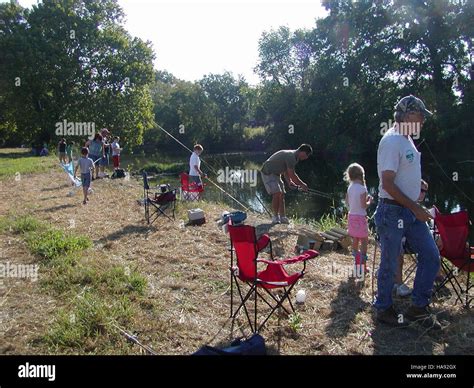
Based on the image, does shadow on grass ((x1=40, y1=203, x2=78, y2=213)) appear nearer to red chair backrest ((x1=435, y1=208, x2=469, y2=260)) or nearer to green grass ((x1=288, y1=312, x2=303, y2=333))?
green grass ((x1=288, y1=312, x2=303, y2=333))

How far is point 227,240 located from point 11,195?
750 centimetres

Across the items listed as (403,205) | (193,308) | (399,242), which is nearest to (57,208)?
(193,308)

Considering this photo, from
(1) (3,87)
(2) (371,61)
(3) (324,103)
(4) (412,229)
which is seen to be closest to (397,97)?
(2) (371,61)

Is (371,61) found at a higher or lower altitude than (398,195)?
higher

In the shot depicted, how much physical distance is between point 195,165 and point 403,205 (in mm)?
8020

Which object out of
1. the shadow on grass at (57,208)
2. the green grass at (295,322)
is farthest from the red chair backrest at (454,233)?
the shadow on grass at (57,208)

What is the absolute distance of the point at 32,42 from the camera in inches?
1132

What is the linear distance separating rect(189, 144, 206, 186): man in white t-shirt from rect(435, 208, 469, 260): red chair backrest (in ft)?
23.8

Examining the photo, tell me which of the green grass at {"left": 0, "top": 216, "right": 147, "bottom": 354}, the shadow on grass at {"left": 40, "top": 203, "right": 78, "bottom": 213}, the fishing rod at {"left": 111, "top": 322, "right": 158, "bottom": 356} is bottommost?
the fishing rod at {"left": 111, "top": 322, "right": 158, "bottom": 356}

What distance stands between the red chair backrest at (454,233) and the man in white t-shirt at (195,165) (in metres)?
7.24

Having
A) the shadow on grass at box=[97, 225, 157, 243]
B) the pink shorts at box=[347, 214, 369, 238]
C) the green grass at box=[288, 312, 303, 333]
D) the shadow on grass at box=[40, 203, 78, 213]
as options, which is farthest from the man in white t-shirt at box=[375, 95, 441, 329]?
the shadow on grass at box=[40, 203, 78, 213]

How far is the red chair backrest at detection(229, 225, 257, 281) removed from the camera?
12.9 feet

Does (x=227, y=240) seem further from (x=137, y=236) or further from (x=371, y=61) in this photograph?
(x=371, y=61)

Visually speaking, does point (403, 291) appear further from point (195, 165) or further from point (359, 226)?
point (195, 165)
